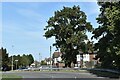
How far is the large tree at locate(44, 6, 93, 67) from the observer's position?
8445 centimetres

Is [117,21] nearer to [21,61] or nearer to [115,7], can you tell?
[115,7]

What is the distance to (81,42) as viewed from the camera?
83.8m

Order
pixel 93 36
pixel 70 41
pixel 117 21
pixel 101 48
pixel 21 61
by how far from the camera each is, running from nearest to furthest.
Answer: pixel 117 21, pixel 101 48, pixel 93 36, pixel 70 41, pixel 21 61

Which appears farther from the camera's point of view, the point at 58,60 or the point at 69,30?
the point at 58,60

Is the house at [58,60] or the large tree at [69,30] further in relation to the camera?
the house at [58,60]

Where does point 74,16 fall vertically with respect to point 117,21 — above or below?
above

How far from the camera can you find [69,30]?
277 feet

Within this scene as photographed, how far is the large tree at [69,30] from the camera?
84.4 meters

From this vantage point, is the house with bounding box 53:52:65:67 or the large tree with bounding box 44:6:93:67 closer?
the large tree with bounding box 44:6:93:67

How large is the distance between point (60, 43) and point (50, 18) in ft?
21.9

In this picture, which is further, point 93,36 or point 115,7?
point 93,36

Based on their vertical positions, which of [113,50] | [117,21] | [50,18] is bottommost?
[113,50]

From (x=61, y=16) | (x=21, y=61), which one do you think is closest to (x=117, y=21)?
(x=61, y=16)

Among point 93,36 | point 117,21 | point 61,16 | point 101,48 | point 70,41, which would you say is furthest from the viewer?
point 61,16
